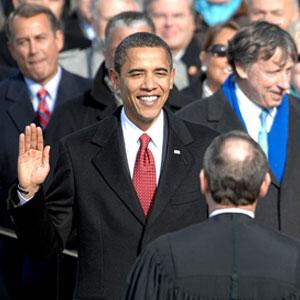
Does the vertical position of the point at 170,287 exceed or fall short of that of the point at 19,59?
it falls short

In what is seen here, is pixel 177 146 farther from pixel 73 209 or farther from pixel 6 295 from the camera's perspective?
pixel 6 295

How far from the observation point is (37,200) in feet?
26.4

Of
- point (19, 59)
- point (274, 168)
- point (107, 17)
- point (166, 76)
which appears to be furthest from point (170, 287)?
point (107, 17)

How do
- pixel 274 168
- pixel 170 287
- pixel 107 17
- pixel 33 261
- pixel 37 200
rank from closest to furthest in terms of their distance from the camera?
pixel 170 287 < pixel 37 200 < pixel 274 168 < pixel 33 261 < pixel 107 17

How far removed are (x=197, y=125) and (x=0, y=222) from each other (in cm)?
214

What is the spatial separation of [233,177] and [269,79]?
9.20 feet

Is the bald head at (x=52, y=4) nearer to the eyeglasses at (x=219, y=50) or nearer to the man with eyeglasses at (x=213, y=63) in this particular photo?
the man with eyeglasses at (x=213, y=63)

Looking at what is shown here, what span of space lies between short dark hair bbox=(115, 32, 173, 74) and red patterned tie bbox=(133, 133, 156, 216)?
0.52 meters

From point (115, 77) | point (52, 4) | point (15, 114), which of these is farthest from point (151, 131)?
point (52, 4)

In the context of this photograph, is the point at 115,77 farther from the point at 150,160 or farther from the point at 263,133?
the point at 263,133

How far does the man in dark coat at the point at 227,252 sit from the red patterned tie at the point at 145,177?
1364 millimetres

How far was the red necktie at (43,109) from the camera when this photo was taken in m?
10.6

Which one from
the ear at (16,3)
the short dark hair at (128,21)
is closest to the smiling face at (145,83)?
the short dark hair at (128,21)

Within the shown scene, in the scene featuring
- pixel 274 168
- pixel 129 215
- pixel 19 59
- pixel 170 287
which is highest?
pixel 19 59
